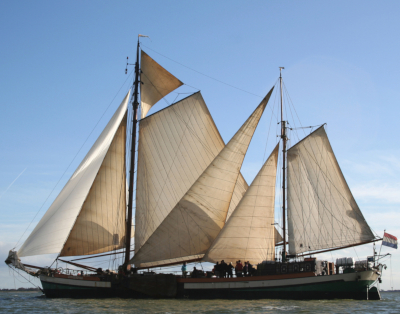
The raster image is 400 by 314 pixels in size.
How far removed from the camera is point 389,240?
114 ft

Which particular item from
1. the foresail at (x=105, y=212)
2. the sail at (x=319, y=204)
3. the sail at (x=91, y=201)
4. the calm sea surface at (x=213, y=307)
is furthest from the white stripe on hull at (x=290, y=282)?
the sail at (x=91, y=201)

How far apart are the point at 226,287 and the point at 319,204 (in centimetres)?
998

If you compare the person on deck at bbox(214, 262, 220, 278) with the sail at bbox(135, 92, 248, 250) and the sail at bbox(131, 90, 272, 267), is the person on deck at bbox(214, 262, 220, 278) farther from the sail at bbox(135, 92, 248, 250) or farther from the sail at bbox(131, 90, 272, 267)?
the sail at bbox(135, 92, 248, 250)

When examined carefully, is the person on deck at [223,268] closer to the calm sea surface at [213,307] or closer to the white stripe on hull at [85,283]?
the calm sea surface at [213,307]

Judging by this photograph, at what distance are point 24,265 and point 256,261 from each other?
17.7 metres

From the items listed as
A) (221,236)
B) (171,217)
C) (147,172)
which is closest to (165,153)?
(147,172)

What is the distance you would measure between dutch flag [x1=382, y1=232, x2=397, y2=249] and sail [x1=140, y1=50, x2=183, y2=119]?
21238 mm

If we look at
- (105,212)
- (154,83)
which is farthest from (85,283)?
(154,83)

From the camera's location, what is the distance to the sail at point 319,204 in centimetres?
3644

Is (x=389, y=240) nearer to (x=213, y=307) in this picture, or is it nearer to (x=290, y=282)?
(x=290, y=282)

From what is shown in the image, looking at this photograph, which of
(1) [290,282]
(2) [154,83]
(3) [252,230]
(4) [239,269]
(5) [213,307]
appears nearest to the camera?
(5) [213,307]

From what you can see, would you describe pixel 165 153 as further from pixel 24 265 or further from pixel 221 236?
pixel 24 265

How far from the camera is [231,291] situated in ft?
108

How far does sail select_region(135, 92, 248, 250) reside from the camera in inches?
1538
